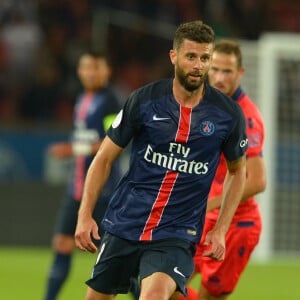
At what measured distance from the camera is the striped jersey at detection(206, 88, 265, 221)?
7.21 m

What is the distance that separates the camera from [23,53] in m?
17.2

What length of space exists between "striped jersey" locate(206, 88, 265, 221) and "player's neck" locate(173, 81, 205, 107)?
1.05 meters

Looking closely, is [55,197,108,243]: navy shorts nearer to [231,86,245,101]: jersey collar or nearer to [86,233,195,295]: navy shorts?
[231,86,245,101]: jersey collar

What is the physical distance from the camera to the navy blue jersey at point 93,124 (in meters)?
9.77

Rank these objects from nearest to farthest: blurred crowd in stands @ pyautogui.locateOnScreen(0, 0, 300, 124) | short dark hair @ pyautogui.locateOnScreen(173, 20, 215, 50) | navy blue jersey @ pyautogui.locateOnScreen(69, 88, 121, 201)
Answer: short dark hair @ pyautogui.locateOnScreen(173, 20, 215, 50) → navy blue jersey @ pyautogui.locateOnScreen(69, 88, 121, 201) → blurred crowd in stands @ pyautogui.locateOnScreen(0, 0, 300, 124)

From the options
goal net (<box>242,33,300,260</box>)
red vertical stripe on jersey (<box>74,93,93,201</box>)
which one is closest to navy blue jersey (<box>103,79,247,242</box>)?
red vertical stripe on jersey (<box>74,93,93,201</box>)

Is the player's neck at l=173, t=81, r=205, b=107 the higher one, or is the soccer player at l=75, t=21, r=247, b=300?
the player's neck at l=173, t=81, r=205, b=107

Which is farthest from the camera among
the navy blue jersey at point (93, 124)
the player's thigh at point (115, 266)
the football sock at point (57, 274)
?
the navy blue jersey at point (93, 124)

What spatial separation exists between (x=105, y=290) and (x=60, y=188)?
9616 millimetres

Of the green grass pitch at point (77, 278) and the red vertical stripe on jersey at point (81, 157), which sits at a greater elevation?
the red vertical stripe on jersey at point (81, 157)

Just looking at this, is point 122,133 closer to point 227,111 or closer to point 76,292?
point 227,111

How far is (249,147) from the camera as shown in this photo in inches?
283

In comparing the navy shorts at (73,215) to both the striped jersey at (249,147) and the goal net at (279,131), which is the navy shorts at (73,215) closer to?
the striped jersey at (249,147)

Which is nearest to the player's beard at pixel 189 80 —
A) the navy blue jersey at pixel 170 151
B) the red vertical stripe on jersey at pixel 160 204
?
the navy blue jersey at pixel 170 151
